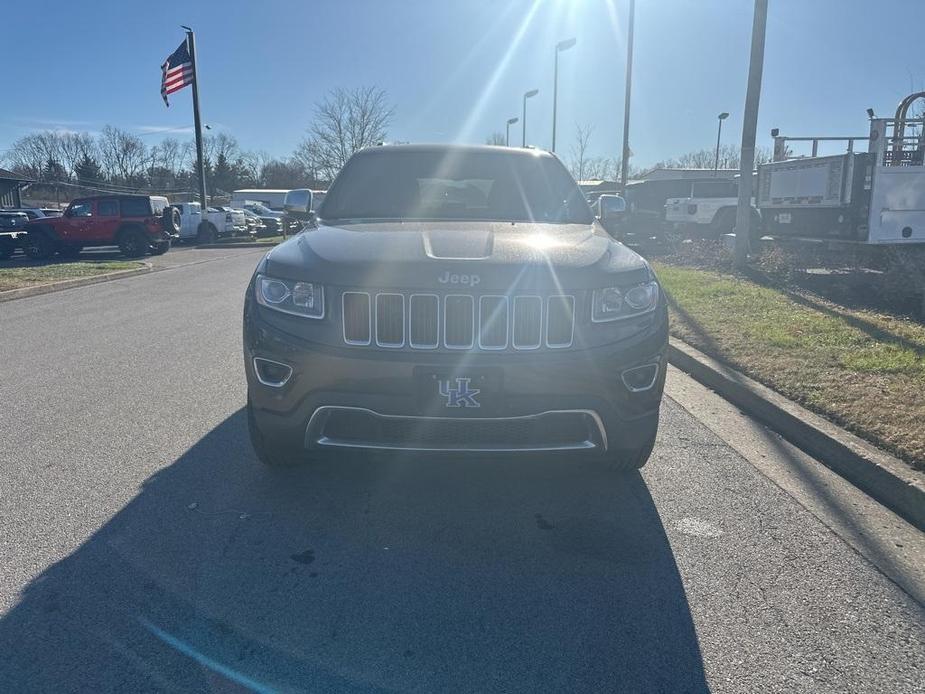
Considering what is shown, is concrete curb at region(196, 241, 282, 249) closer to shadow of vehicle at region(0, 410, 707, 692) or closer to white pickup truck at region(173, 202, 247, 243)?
white pickup truck at region(173, 202, 247, 243)

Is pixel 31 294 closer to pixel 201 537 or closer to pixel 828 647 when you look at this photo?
pixel 201 537

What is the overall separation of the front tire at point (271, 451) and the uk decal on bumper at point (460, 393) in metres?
0.75

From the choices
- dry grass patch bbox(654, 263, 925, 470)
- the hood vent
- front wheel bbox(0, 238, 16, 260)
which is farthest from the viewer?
front wheel bbox(0, 238, 16, 260)

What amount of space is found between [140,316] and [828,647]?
9.26 m

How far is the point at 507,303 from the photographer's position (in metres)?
3.27

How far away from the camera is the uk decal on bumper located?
3189 mm

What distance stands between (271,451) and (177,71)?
28.3m

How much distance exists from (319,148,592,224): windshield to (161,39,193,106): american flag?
1013 inches

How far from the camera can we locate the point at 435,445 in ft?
10.8

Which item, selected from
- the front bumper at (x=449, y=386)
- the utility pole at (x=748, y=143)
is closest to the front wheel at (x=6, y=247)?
the utility pole at (x=748, y=143)

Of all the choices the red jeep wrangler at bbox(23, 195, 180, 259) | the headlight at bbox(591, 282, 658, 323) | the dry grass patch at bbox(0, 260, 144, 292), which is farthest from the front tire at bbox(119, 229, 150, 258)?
the headlight at bbox(591, 282, 658, 323)

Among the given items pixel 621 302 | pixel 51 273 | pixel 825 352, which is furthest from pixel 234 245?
pixel 621 302

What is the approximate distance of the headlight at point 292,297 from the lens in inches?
131

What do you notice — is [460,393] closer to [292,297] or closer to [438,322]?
[438,322]
